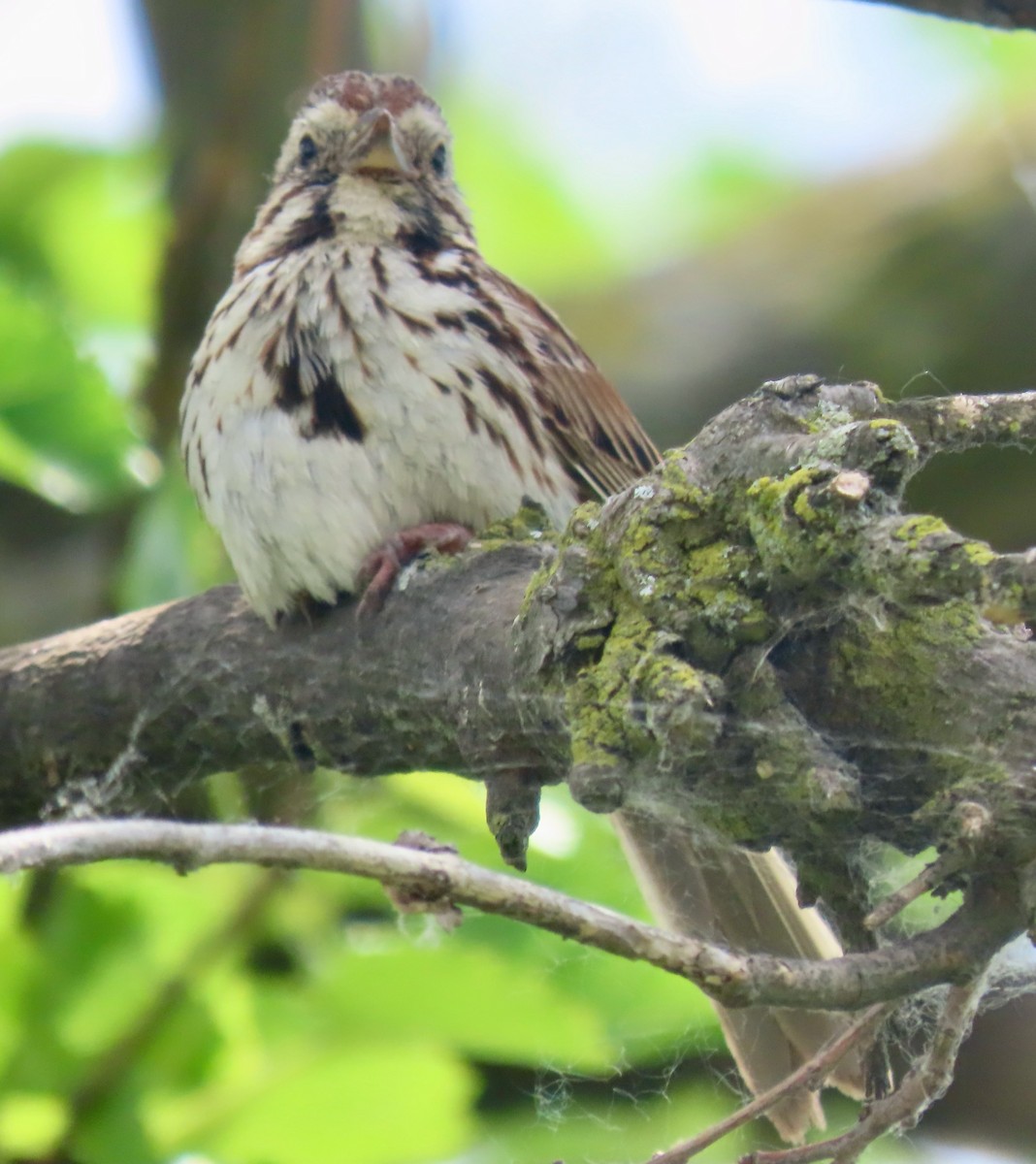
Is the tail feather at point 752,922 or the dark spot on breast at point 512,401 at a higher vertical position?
the dark spot on breast at point 512,401

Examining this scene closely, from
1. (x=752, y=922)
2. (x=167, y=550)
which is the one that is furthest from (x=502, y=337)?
(x=752, y=922)

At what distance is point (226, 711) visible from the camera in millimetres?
2375

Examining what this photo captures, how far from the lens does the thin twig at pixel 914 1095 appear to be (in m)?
1.47

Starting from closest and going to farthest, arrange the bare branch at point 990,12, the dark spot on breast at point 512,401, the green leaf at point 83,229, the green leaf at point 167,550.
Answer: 1. the bare branch at point 990,12
2. the dark spot on breast at point 512,401
3. the green leaf at point 167,550
4. the green leaf at point 83,229

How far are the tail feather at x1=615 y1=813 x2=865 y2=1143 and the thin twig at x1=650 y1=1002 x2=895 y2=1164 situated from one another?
0.39m

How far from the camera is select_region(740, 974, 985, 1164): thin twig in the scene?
1469mm

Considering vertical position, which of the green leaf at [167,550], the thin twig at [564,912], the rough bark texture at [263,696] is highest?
the green leaf at [167,550]

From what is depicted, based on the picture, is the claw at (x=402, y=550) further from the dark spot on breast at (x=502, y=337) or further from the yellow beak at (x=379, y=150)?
the yellow beak at (x=379, y=150)

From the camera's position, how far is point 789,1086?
5.02ft

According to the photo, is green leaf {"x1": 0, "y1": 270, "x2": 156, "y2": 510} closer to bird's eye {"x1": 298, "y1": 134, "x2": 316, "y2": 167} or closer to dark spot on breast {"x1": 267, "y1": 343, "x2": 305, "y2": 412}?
dark spot on breast {"x1": 267, "y1": 343, "x2": 305, "y2": 412}

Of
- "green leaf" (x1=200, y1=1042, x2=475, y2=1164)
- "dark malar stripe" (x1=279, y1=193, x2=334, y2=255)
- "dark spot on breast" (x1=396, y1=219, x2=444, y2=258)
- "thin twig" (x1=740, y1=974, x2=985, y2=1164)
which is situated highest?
"dark malar stripe" (x1=279, y1=193, x2=334, y2=255)

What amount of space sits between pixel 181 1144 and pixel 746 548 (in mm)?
1291

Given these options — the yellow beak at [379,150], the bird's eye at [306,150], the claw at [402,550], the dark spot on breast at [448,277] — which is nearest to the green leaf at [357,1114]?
the claw at [402,550]

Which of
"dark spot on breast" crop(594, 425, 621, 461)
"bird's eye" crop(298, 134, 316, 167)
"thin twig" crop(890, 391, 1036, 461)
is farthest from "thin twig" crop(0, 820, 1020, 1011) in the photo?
"bird's eye" crop(298, 134, 316, 167)
